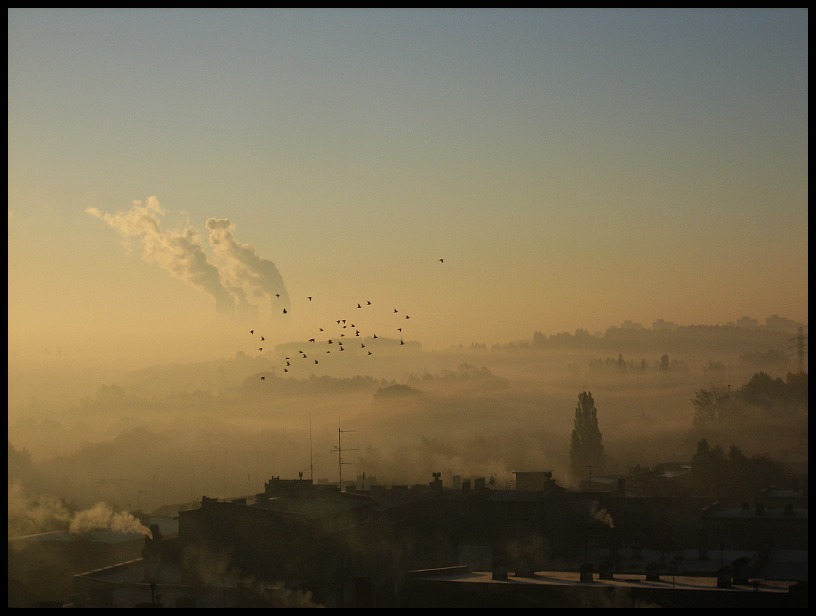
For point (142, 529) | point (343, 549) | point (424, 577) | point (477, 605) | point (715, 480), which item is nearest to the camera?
point (477, 605)

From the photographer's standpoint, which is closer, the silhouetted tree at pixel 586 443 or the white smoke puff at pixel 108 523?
the white smoke puff at pixel 108 523

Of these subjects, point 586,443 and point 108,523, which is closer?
point 108,523

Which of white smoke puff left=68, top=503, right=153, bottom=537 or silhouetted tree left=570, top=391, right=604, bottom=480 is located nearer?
white smoke puff left=68, top=503, right=153, bottom=537

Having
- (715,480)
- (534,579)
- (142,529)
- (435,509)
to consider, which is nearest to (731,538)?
(435,509)

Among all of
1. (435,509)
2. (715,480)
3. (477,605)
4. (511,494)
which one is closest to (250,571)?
(477,605)

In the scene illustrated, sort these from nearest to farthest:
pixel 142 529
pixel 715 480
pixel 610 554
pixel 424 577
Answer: pixel 424 577
pixel 610 554
pixel 142 529
pixel 715 480
